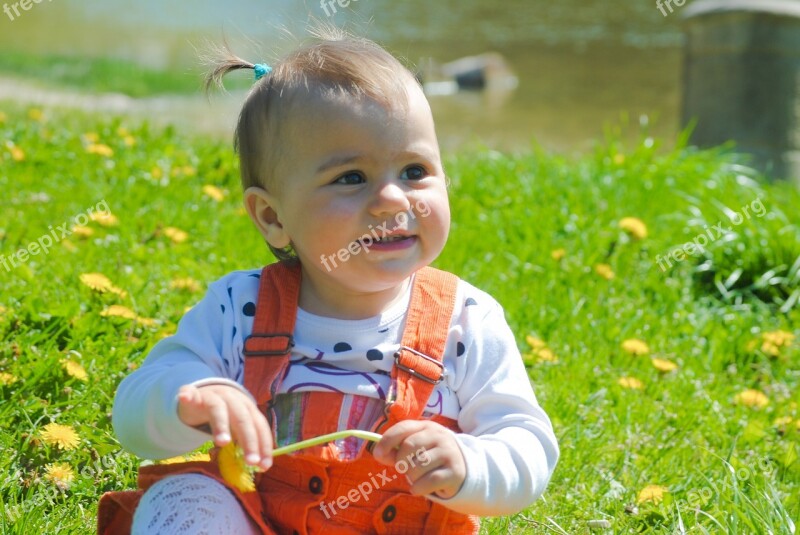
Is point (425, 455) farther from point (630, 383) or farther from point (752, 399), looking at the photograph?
point (752, 399)

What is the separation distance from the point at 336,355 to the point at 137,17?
19.1m

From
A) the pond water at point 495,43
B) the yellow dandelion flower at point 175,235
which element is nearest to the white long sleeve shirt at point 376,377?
the yellow dandelion flower at point 175,235

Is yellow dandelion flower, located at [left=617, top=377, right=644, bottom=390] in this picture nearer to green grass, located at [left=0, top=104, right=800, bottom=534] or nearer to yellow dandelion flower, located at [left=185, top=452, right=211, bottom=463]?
green grass, located at [left=0, top=104, right=800, bottom=534]

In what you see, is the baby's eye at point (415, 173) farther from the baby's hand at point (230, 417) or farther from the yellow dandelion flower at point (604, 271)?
the yellow dandelion flower at point (604, 271)

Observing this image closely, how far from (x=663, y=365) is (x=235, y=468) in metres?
1.94

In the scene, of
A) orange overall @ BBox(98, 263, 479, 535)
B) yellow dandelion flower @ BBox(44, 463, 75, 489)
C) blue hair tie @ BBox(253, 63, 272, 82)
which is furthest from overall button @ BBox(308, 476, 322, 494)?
blue hair tie @ BBox(253, 63, 272, 82)

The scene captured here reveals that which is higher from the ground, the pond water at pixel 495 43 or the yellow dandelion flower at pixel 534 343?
the yellow dandelion flower at pixel 534 343

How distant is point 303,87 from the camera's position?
1880mm

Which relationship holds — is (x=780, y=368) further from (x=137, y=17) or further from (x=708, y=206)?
(x=137, y=17)

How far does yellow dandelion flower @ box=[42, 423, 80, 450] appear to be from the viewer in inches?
88.3

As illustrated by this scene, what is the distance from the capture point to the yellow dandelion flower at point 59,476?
217 centimetres

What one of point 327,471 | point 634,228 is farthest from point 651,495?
point 634,228

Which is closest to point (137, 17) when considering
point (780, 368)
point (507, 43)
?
point (507, 43)

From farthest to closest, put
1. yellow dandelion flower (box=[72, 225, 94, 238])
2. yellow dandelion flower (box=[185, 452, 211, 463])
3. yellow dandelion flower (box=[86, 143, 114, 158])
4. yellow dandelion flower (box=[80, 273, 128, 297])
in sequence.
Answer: yellow dandelion flower (box=[86, 143, 114, 158]) < yellow dandelion flower (box=[72, 225, 94, 238]) < yellow dandelion flower (box=[80, 273, 128, 297]) < yellow dandelion flower (box=[185, 452, 211, 463])
